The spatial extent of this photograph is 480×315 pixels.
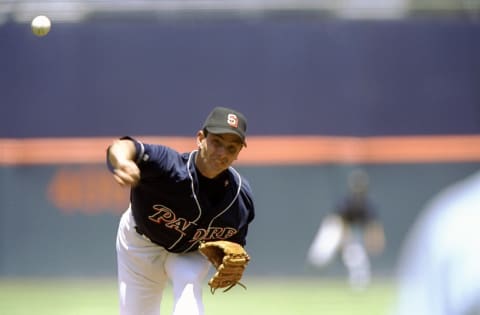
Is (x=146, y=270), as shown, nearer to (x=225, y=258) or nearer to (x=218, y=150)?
(x=225, y=258)

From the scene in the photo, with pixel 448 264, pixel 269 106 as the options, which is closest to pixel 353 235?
pixel 269 106

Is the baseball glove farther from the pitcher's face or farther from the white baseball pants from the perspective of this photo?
the pitcher's face

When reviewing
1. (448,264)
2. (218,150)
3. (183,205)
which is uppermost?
(218,150)

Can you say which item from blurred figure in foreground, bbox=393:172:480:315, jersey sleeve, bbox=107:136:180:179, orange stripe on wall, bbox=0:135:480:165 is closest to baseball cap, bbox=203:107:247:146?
jersey sleeve, bbox=107:136:180:179

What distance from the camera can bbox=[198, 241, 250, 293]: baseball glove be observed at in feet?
15.4

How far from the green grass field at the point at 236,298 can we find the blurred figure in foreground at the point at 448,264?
7.40m

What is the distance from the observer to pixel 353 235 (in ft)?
47.5

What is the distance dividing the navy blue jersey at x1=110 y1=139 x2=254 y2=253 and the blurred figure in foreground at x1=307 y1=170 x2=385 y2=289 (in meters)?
9.32

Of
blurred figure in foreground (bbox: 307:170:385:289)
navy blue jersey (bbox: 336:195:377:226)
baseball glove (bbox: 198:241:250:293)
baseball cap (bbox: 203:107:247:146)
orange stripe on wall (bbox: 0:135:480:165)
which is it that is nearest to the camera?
baseball cap (bbox: 203:107:247:146)

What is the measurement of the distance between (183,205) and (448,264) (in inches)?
127

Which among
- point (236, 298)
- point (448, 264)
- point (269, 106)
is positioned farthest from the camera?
point (269, 106)

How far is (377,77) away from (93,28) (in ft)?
18.3

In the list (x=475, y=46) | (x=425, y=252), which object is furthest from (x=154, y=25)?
(x=425, y=252)

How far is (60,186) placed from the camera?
1491 cm
